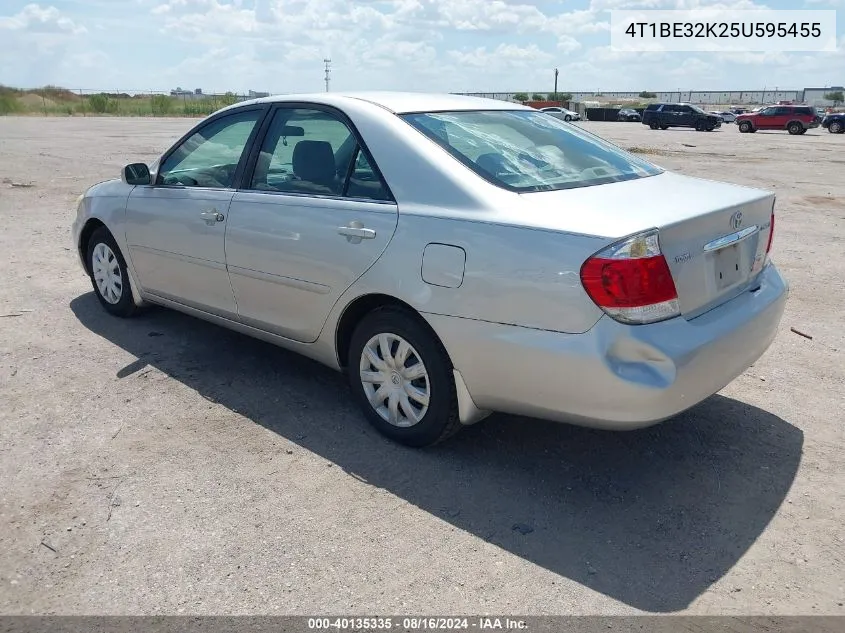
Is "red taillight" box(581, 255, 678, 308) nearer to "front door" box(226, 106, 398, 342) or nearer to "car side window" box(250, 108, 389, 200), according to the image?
"front door" box(226, 106, 398, 342)

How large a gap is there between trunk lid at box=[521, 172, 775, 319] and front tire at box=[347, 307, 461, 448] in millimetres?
813

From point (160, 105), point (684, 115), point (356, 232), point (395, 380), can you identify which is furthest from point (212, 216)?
point (160, 105)

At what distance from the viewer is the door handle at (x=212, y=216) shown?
434 cm

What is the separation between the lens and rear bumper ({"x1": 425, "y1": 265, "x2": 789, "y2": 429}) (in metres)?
2.89

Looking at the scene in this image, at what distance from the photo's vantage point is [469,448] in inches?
147

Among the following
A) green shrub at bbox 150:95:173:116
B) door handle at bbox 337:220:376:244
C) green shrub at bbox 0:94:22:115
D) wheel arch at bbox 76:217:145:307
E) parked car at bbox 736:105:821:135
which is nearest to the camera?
door handle at bbox 337:220:376:244

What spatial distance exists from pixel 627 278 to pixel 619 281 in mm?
34

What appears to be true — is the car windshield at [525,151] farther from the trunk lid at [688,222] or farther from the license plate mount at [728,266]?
the license plate mount at [728,266]

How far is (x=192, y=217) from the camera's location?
4.55m

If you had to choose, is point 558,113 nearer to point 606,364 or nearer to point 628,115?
point 606,364

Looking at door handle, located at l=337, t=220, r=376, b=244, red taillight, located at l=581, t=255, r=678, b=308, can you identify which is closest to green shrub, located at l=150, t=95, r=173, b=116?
door handle, located at l=337, t=220, r=376, b=244

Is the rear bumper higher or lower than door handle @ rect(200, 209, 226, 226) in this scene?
lower

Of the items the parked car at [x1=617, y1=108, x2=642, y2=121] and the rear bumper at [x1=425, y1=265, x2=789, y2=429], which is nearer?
the rear bumper at [x1=425, y1=265, x2=789, y2=429]

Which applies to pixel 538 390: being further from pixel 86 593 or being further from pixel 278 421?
pixel 86 593
